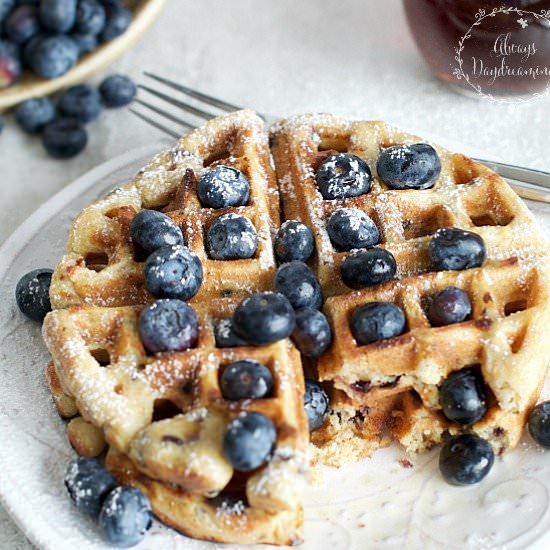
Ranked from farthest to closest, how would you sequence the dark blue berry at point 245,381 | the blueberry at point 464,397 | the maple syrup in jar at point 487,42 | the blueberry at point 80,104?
the blueberry at point 80,104, the maple syrup in jar at point 487,42, the blueberry at point 464,397, the dark blue berry at point 245,381

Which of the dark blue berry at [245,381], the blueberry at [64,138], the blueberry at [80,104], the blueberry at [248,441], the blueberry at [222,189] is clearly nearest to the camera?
the blueberry at [248,441]

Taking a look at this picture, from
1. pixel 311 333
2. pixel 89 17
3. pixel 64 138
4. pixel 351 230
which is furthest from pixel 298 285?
pixel 89 17

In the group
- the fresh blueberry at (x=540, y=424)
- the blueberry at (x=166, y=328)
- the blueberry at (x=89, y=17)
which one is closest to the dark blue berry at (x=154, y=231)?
the blueberry at (x=166, y=328)

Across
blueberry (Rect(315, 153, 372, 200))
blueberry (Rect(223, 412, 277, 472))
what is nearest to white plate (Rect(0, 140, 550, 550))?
blueberry (Rect(223, 412, 277, 472))

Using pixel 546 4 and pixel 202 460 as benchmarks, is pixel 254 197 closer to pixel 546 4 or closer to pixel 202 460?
pixel 202 460

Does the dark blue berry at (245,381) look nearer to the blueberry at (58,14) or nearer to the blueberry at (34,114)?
the blueberry at (34,114)

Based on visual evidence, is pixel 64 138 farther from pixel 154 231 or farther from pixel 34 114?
pixel 154 231
